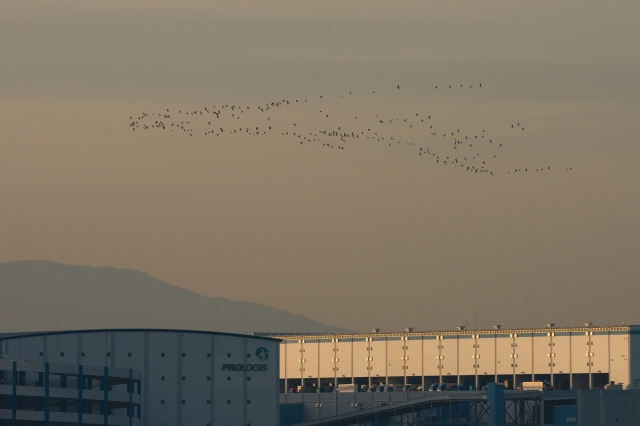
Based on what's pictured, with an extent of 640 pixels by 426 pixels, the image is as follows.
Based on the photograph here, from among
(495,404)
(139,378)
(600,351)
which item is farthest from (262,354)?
(600,351)

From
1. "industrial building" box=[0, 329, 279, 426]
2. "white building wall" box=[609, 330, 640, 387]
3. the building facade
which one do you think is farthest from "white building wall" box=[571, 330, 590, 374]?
the building facade

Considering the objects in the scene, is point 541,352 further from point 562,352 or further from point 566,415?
point 566,415

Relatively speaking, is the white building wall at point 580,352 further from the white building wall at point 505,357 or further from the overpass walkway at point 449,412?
the overpass walkway at point 449,412

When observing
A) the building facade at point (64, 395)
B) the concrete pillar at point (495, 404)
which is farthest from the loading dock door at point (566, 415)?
the building facade at point (64, 395)

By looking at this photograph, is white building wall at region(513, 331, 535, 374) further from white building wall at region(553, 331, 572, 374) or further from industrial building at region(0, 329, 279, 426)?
industrial building at region(0, 329, 279, 426)

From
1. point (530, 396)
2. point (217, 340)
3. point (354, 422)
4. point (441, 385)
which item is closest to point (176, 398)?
point (217, 340)

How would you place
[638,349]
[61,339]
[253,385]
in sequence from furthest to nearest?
1. [638,349]
2. [253,385]
3. [61,339]

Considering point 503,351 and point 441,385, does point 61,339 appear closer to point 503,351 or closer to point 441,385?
point 441,385

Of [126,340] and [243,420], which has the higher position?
[126,340]
